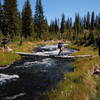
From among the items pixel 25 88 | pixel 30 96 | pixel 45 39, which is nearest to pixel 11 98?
pixel 30 96

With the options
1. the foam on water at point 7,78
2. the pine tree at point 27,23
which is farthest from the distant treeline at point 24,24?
the foam on water at point 7,78

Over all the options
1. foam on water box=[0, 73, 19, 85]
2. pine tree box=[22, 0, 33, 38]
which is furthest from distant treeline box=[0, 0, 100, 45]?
foam on water box=[0, 73, 19, 85]

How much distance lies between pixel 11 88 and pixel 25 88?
86 centimetres

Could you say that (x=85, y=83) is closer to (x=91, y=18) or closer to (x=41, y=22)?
(x=41, y=22)

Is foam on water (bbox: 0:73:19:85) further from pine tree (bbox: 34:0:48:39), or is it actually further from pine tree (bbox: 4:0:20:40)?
pine tree (bbox: 34:0:48:39)

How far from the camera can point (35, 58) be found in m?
26.5

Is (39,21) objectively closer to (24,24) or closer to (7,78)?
(24,24)

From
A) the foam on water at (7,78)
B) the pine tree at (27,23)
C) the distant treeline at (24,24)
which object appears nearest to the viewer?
the foam on water at (7,78)

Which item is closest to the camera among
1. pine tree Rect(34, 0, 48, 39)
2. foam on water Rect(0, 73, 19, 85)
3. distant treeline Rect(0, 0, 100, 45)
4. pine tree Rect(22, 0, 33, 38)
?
foam on water Rect(0, 73, 19, 85)

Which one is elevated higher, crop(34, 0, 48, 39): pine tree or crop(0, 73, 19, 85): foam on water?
crop(34, 0, 48, 39): pine tree

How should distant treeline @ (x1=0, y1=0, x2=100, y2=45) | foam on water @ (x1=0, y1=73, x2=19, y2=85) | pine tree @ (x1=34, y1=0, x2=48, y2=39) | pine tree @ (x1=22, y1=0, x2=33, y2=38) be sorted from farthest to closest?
pine tree @ (x1=34, y1=0, x2=48, y2=39) < pine tree @ (x1=22, y1=0, x2=33, y2=38) < distant treeline @ (x1=0, y1=0, x2=100, y2=45) < foam on water @ (x1=0, y1=73, x2=19, y2=85)

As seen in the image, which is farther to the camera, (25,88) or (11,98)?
(25,88)

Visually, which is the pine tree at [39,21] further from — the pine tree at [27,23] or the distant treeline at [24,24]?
the pine tree at [27,23]

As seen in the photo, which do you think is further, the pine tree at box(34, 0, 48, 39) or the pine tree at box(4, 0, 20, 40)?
the pine tree at box(34, 0, 48, 39)
